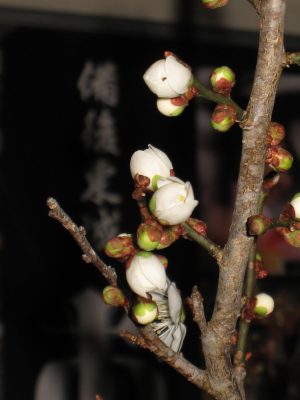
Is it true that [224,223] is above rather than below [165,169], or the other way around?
above

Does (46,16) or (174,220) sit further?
(46,16)

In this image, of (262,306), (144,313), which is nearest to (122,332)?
(144,313)

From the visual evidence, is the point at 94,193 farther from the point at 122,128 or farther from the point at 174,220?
the point at 174,220

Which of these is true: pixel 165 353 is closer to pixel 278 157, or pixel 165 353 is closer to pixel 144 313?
pixel 144 313

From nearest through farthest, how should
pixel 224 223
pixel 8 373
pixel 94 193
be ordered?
1. pixel 8 373
2. pixel 94 193
3. pixel 224 223

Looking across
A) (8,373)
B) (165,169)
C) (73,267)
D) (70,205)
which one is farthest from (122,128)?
(165,169)

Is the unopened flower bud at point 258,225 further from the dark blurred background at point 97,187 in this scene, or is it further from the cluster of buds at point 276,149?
the dark blurred background at point 97,187

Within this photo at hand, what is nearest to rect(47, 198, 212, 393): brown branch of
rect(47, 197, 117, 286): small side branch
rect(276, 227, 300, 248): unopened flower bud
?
rect(47, 197, 117, 286): small side branch
